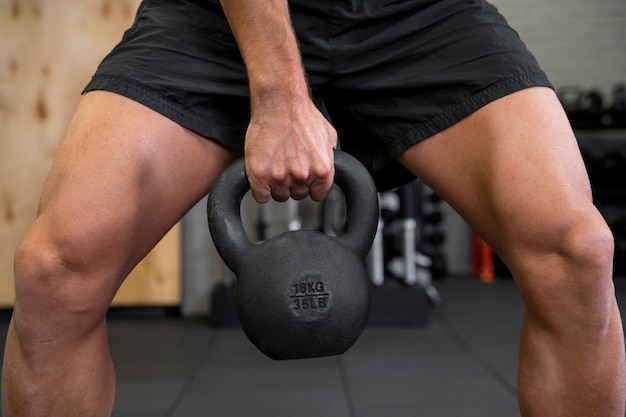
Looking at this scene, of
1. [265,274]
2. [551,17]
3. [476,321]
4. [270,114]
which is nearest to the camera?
[265,274]

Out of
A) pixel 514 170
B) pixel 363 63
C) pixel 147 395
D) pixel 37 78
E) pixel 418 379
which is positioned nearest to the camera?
pixel 514 170

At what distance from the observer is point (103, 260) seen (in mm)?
835

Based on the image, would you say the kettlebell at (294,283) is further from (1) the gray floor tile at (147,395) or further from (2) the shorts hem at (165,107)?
(1) the gray floor tile at (147,395)

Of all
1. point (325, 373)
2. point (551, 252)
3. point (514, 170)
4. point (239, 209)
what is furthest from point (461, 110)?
point (325, 373)

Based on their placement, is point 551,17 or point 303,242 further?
point 551,17

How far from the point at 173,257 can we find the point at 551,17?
3.51 m

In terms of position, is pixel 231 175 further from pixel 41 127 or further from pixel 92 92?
pixel 41 127

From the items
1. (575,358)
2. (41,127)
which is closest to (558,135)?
(575,358)

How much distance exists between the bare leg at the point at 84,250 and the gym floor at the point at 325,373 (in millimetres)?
1149

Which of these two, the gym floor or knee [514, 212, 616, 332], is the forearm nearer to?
knee [514, 212, 616, 332]

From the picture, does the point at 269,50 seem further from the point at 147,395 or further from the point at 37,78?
the point at 37,78

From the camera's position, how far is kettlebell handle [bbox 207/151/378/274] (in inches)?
31.7

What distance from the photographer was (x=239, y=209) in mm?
826

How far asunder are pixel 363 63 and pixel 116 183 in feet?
1.27
